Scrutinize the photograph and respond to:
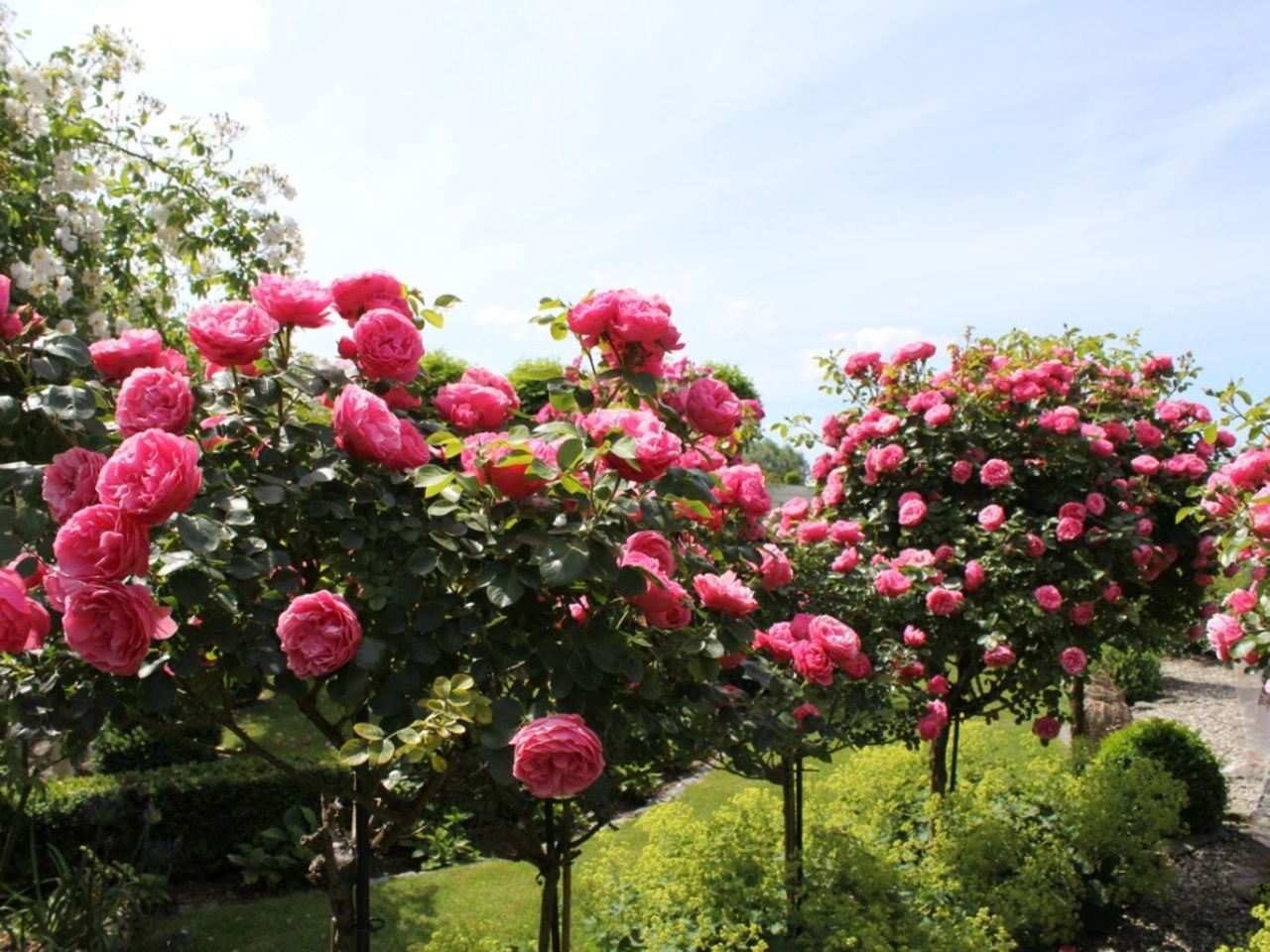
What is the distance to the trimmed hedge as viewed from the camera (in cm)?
507

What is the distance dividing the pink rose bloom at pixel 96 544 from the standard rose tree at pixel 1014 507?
2.99 m

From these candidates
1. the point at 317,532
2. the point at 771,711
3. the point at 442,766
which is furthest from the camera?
the point at 771,711

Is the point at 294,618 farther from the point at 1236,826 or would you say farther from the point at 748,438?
the point at 1236,826

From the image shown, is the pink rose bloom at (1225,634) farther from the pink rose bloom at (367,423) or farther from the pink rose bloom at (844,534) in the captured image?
the pink rose bloom at (367,423)

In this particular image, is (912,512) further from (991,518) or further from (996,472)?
(996,472)

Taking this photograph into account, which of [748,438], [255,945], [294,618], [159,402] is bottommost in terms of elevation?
[255,945]

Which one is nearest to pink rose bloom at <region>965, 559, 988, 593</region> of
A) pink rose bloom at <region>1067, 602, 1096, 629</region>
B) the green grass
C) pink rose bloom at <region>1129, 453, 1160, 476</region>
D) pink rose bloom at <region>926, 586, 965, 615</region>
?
→ pink rose bloom at <region>926, 586, 965, 615</region>

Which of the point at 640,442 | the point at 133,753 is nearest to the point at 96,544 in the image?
the point at 640,442

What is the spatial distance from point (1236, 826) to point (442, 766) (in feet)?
22.4

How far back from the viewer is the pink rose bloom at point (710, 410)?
181 cm

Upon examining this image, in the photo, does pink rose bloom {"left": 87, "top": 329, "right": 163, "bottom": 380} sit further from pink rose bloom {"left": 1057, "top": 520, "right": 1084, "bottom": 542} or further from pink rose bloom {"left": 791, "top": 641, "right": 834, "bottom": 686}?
pink rose bloom {"left": 1057, "top": 520, "right": 1084, "bottom": 542}

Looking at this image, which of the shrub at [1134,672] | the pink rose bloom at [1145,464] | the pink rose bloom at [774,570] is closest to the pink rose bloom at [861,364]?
the pink rose bloom at [1145,464]

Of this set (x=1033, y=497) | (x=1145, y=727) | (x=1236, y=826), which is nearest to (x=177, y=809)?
(x=1033, y=497)

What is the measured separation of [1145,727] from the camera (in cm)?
643
